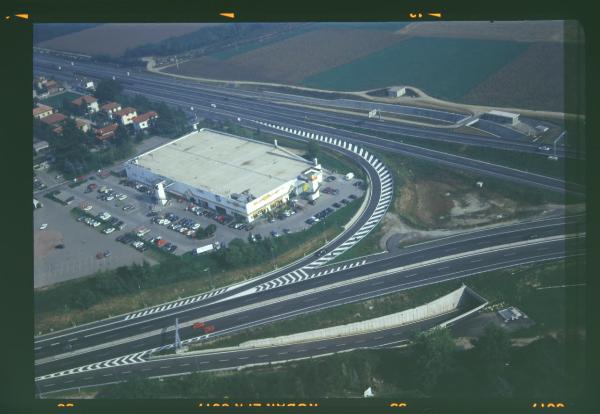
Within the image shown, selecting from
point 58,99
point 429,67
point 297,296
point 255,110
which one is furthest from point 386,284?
point 58,99

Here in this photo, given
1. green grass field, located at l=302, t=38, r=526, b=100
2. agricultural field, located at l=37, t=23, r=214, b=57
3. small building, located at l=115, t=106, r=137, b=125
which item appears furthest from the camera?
green grass field, located at l=302, t=38, r=526, b=100

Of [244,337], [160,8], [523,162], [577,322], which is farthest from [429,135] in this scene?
[160,8]

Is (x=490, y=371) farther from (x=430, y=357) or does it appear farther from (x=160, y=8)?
(x=160, y=8)

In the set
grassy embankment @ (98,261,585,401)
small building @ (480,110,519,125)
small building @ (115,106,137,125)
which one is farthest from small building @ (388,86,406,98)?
grassy embankment @ (98,261,585,401)

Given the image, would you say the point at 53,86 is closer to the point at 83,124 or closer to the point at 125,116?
the point at 83,124

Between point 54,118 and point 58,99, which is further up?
point 58,99

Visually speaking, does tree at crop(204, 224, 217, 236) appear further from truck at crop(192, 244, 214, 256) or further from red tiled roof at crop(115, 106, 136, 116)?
red tiled roof at crop(115, 106, 136, 116)
